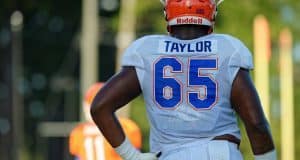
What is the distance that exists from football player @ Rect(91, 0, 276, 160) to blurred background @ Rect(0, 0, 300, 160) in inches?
1064

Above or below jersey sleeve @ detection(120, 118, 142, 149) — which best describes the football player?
above

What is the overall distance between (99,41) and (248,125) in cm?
4468

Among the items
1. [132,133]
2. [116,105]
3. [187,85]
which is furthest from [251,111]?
[132,133]

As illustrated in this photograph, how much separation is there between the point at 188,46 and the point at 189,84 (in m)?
0.20

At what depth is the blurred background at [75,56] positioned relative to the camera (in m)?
40.6

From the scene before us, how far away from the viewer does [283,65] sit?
46281 mm

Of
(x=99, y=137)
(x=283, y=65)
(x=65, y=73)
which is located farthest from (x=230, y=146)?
(x=65, y=73)

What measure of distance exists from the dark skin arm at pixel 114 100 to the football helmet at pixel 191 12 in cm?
39

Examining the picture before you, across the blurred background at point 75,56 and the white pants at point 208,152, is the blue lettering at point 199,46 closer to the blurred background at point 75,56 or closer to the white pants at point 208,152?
the white pants at point 208,152

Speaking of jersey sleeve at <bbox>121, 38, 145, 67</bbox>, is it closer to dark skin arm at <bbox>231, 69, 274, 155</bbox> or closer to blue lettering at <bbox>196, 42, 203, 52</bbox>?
blue lettering at <bbox>196, 42, 203, 52</bbox>

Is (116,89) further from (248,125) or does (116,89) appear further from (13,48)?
(13,48)

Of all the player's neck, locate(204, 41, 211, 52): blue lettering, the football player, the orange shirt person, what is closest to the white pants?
the football player

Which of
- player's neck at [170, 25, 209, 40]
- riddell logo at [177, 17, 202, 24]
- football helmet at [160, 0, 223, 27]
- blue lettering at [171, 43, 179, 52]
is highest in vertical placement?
football helmet at [160, 0, 223, 27]

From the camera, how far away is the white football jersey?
6742mm
